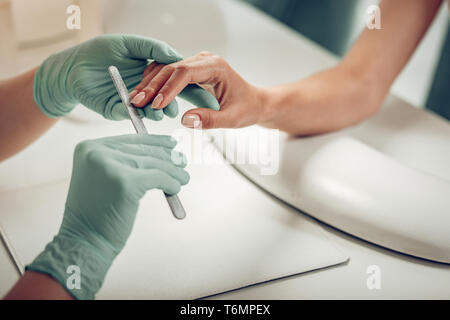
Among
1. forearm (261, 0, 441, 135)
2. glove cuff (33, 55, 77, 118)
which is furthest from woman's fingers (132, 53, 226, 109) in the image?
forearm (261, 0, 441, 135)

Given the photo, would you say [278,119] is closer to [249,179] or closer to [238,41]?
[249,179]

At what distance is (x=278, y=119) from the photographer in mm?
836

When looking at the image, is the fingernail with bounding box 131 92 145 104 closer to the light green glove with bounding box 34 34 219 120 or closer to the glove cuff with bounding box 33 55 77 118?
the light green glove with bounding box 34 34 219 120

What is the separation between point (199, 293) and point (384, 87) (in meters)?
0.63

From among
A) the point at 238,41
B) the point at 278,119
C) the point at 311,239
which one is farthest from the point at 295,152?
the point at 238,41

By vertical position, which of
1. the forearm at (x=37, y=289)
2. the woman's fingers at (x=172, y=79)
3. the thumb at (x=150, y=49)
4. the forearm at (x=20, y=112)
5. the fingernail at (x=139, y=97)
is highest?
the thumb at (x=150, y=49)

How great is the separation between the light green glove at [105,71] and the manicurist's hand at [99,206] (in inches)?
Answer: 3.4

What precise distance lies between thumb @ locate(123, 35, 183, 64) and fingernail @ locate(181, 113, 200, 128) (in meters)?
0.09

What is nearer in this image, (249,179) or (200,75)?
(200,75)

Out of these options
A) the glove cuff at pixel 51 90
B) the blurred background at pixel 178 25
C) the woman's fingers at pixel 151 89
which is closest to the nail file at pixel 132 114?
the woman's fingers at pixel 151 89

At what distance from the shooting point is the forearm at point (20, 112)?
714mm

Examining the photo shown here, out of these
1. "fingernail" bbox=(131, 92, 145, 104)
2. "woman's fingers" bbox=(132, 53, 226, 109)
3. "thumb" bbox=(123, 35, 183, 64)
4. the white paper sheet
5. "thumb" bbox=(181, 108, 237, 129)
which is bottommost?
the white paper sheet

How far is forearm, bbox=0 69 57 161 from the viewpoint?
71 cm

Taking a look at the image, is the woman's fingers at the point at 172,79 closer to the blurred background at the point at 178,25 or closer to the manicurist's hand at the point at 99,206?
the manicurist's hand at the point at 99,206
